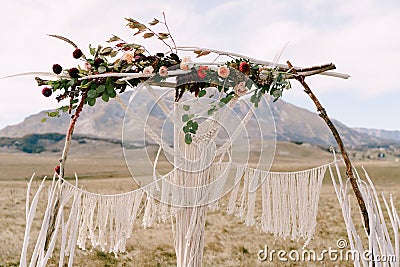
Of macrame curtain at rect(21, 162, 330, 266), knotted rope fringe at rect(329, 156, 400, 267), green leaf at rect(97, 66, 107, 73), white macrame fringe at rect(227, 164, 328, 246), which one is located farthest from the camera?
white macrame fringe at rect(227, 164, 328, 246)

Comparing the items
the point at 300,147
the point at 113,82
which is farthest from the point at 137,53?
the point at 300,147

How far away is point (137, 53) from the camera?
209 centimetres

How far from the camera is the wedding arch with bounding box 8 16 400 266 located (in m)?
2.04

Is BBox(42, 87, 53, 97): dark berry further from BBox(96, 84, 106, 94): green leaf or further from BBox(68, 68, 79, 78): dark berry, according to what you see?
BBox(96, 84, 106, 94): green leaf

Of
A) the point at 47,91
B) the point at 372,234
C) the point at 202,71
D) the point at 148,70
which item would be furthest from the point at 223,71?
the point at 372,234

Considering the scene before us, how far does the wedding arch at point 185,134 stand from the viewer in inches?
80.2

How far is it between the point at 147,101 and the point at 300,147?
86.9 metres

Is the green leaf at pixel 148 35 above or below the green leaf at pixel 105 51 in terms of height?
above

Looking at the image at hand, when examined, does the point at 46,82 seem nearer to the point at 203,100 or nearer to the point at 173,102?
the point at 173,102

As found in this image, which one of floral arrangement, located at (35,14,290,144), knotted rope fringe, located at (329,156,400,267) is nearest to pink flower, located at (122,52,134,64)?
floral arrangement, located at (35,14,290,144)

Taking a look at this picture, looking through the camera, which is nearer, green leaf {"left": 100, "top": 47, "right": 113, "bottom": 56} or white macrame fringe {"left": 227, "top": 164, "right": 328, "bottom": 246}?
green leaf {"left": 100, "top": 47, "right": 113, "bottom": 56}

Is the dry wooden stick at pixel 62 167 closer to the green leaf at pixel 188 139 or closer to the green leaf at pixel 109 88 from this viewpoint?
the green leaf at pixel 109 88

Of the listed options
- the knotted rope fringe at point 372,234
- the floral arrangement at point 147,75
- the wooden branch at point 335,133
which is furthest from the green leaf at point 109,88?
the knotted rope fringe at point 372,234

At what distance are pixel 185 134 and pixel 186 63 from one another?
359 mm
